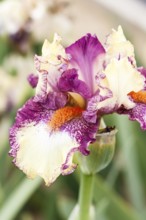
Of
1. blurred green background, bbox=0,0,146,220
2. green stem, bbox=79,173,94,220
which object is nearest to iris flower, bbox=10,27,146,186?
green stem, bbox=79,173,94,220

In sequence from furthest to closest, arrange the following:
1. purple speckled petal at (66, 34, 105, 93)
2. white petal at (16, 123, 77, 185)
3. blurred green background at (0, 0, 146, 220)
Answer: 1. blurred green background at (0, 0, 146, 220)
2. purple speckled petal at (66, 34, 105, 93)
3. white petal at (16, 123, 77, 185)

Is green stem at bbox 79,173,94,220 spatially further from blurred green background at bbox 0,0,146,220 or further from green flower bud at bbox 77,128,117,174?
blurred green background at bbox 0,0,146,220

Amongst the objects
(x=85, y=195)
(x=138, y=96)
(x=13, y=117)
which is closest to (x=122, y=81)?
(x=138, y=96)

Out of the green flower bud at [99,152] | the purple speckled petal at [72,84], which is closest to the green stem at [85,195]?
the green flower bud at [99,152]

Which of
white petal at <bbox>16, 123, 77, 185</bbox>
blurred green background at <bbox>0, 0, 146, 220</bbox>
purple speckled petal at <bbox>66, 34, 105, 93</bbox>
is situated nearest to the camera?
white petal at <bbox>16, 123, 77, 185</bbox>

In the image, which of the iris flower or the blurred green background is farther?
the blurred green background

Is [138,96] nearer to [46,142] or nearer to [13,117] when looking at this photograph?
[46,142]

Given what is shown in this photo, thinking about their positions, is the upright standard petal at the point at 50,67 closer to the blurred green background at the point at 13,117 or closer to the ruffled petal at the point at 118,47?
the ruffled petal at the point at 118,47

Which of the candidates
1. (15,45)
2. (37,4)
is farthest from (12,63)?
(37,4)
